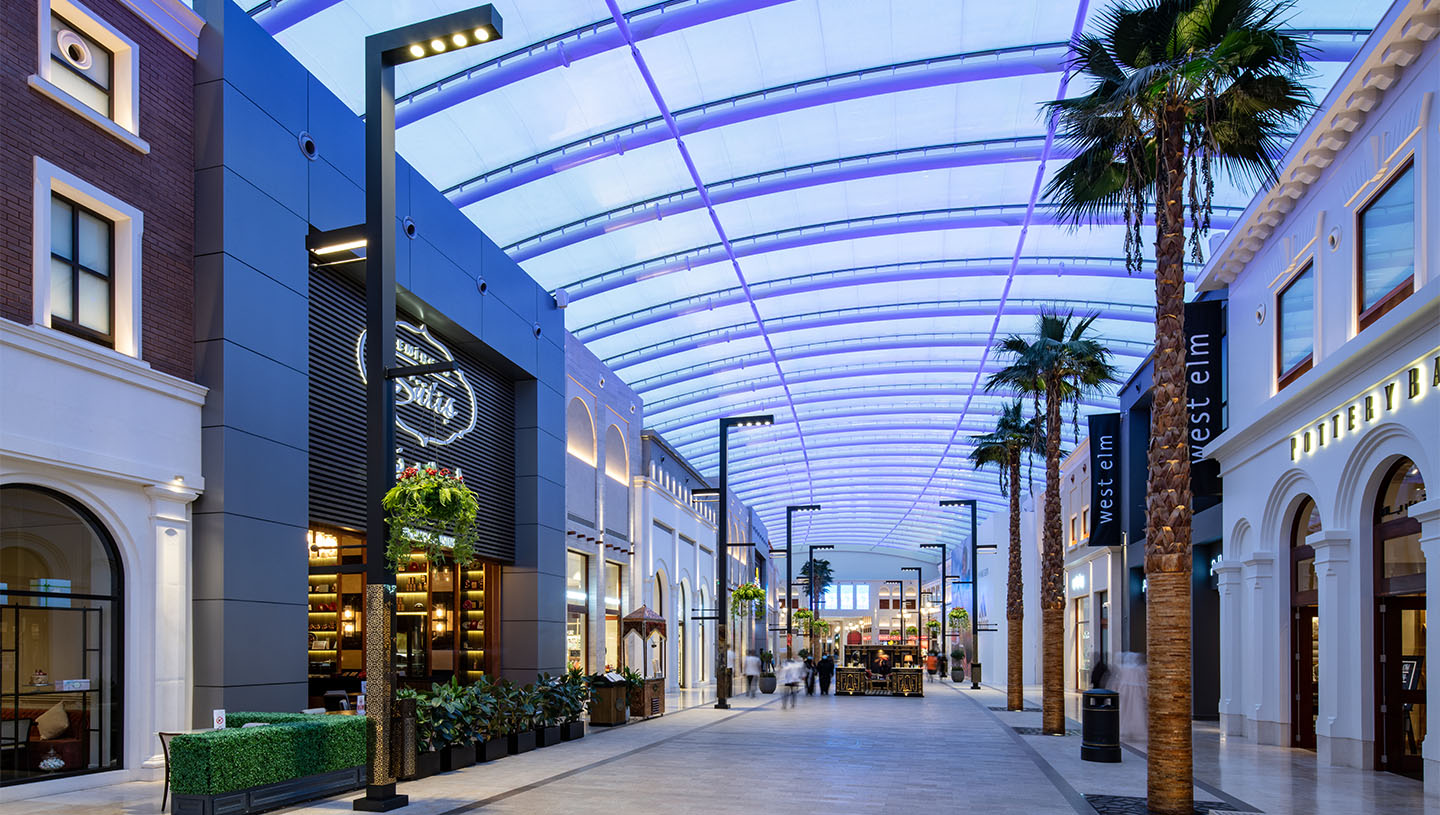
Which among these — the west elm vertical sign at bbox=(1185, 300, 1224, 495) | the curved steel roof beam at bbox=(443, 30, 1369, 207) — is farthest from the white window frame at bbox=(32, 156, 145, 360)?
the west elm vertical sign at bbox=(1185, 300, 1224, 495)

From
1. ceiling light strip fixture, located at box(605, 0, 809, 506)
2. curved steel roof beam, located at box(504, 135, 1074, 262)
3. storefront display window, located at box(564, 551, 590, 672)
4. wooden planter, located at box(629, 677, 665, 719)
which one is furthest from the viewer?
Result: storefront display window, located at box(564, 551, 590, 672)

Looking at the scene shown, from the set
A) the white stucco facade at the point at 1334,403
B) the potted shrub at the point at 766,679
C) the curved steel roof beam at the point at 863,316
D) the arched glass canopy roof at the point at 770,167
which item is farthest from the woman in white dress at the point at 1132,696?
the potted shrub at the point at 766,679

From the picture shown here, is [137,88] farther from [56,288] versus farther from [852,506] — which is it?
[852,506]

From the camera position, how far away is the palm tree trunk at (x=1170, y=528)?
35.7ft

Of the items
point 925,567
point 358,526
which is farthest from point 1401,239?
point 925,567

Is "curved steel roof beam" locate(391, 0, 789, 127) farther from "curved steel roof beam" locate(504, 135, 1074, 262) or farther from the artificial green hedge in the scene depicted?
the artificial green hedge

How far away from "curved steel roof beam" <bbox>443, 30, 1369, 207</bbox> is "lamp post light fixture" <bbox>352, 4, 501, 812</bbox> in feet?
22.7

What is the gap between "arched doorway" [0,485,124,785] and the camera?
1064 centimetres

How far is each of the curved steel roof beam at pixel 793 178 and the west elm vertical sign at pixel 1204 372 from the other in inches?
155

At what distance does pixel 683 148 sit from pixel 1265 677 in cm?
1355

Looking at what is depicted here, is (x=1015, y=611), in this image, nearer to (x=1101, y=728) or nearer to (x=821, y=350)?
(x=1101, y=728)

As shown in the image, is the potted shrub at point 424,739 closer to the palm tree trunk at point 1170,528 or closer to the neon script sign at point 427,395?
the neon script sign at point 427,395

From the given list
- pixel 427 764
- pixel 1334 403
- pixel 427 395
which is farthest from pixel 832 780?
pixel 427 395

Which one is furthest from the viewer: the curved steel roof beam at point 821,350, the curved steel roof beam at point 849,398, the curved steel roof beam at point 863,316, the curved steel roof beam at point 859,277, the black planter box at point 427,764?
the curved steel roof beam at point 849,398
